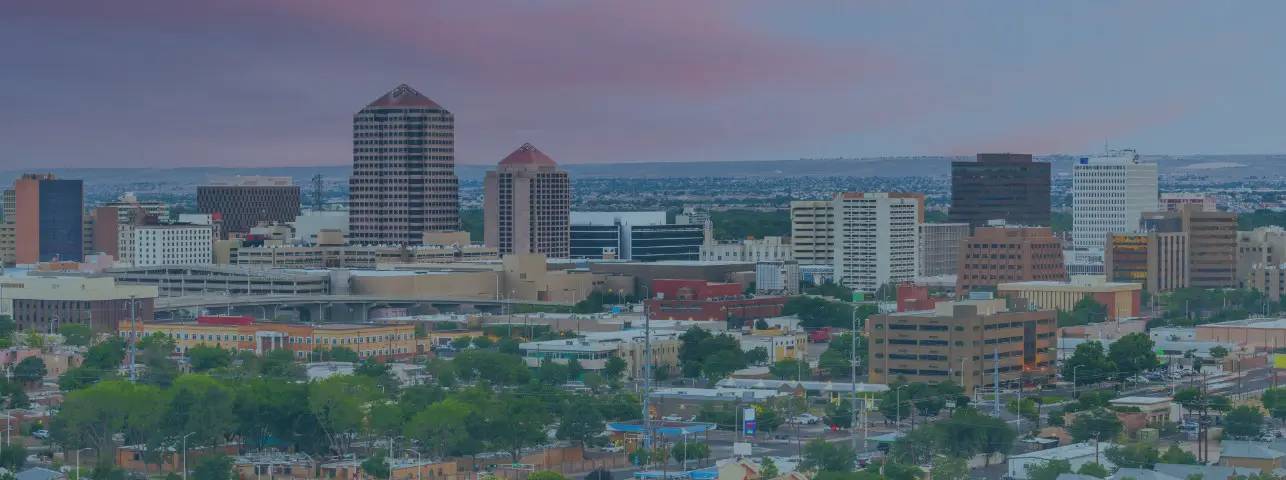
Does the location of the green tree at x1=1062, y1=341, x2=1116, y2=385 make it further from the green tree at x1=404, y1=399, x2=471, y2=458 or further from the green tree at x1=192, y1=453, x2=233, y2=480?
the green tree at x1=192, y1=453, x2=233, y2=480

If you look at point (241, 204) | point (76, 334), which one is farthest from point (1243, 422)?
point (241, 204)

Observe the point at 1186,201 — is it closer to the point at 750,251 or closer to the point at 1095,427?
the point at 750,251

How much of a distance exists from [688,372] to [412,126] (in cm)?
→ 7804

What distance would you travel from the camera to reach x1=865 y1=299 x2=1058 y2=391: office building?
81.1 m

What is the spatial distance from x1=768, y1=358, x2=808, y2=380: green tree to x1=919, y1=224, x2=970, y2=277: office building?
62.7 metres

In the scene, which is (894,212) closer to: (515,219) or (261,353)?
(515,219)

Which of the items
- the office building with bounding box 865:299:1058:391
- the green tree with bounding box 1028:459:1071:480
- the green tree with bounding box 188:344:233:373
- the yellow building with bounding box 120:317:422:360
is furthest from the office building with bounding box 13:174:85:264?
the green tree with bounding box 1028:459:1071:480

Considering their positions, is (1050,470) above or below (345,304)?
below

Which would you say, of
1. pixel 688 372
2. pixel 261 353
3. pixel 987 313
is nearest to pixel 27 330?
pixel 261 353

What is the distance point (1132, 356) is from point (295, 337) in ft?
101

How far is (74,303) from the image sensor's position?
107 meters

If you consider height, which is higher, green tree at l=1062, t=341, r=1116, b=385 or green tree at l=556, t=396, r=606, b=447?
green tree at l=1062, t=341, r=1116, b=385

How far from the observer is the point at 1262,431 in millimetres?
67062

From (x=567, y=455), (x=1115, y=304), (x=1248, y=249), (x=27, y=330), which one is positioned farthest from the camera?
(x=1248, y=249)
